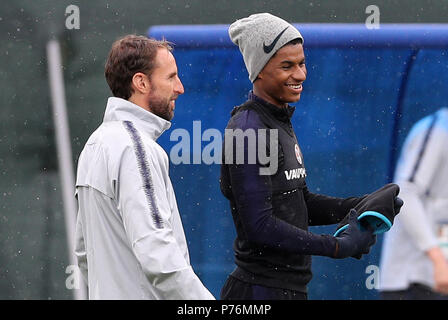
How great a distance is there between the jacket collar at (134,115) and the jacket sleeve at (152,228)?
143 millimetres

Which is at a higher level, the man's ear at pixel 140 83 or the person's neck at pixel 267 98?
the man's ear at pixel 140 83

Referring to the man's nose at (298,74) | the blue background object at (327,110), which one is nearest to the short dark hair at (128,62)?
the man's nose at (298,74)

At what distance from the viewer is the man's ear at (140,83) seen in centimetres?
277

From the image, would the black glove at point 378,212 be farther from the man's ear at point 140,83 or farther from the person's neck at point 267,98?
the man's ear at point 140,83

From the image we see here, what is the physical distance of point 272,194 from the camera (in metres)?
3.01

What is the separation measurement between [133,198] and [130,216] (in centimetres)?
5

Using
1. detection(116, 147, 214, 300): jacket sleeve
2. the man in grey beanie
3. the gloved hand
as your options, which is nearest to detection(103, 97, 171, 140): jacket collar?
detection(116, 147, 214, 300): jacket sleeve

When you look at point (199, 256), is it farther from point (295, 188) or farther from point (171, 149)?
point (295, 188)

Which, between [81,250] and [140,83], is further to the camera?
[81,250]

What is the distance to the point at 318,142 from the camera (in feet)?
15.0

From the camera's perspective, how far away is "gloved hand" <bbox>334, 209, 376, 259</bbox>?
9.86 feet

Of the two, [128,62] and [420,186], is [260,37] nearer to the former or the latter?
[128,62]
